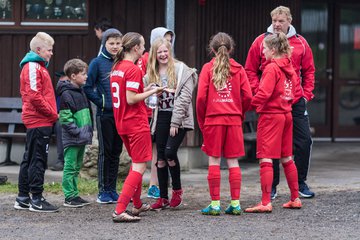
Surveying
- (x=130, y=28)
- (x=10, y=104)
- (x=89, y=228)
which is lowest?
(x=89, y=228)

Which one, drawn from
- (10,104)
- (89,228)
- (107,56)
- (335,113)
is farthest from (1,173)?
(335,113)

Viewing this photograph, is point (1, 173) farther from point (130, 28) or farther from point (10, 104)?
point (130, 28)

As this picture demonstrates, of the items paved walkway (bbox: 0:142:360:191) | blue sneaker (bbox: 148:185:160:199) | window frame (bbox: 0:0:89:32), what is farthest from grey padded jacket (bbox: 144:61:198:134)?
window frame (bbox: 0:0:89:32)

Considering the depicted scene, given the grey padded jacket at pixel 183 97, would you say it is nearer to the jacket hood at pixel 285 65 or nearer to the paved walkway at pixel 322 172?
the jacket hood at pixel 285 65

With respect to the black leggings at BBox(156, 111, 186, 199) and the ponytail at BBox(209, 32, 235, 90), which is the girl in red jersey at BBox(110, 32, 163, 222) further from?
the ponytail at BBox(209, 32, 235, 90)

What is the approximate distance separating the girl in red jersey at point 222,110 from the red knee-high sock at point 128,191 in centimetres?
75

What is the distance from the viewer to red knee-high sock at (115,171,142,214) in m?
8.68

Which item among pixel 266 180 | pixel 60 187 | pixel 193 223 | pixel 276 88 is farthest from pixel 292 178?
pixel 60 187

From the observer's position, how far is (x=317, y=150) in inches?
608

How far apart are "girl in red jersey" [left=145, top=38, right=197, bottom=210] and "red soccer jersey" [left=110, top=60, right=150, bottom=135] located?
0.43 m

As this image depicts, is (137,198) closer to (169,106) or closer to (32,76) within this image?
(169,106)

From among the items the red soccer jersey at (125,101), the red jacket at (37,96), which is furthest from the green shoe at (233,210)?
the red jacket at (37,96)

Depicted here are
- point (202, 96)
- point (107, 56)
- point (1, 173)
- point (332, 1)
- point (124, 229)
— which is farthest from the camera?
point (332, 1)

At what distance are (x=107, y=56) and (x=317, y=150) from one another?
21.0ft
